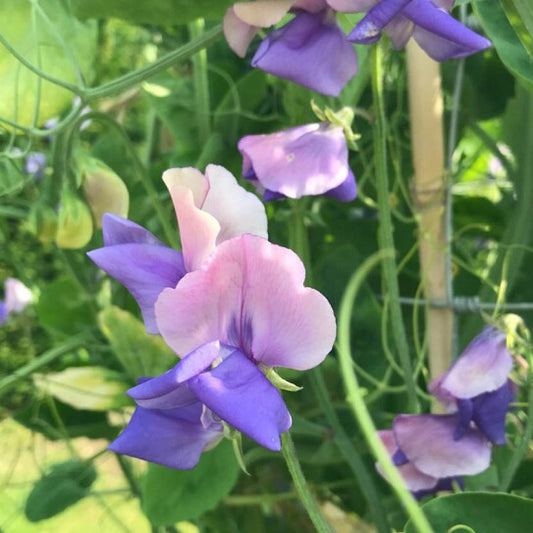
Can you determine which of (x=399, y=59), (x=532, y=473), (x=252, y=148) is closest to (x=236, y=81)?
(x=399, y=59)

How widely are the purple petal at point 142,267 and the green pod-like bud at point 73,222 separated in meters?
0.24

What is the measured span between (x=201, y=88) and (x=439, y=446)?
39 centimetres

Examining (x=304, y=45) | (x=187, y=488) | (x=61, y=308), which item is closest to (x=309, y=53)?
(x=304, y=45)

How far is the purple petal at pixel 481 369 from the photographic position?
586 mm

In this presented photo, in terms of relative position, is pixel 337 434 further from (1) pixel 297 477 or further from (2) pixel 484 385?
(1) pixel 297 477

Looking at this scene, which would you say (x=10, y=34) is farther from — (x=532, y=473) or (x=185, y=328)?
(x=532, y=473)

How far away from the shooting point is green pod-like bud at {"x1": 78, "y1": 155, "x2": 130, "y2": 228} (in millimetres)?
673

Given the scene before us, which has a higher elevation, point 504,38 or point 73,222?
point 504,38

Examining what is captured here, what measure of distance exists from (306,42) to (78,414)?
1.76ft

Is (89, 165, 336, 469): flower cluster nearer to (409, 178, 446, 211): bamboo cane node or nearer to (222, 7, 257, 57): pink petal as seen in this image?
(222, 7, 257, 57): pink petal

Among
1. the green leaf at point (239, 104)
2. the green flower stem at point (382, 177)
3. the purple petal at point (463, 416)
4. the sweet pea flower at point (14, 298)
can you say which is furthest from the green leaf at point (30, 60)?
the sweet pea flower at point (14, 298)

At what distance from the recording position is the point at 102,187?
0.68 m

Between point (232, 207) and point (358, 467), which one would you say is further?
point (358, 467)

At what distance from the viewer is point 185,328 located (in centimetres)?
42
